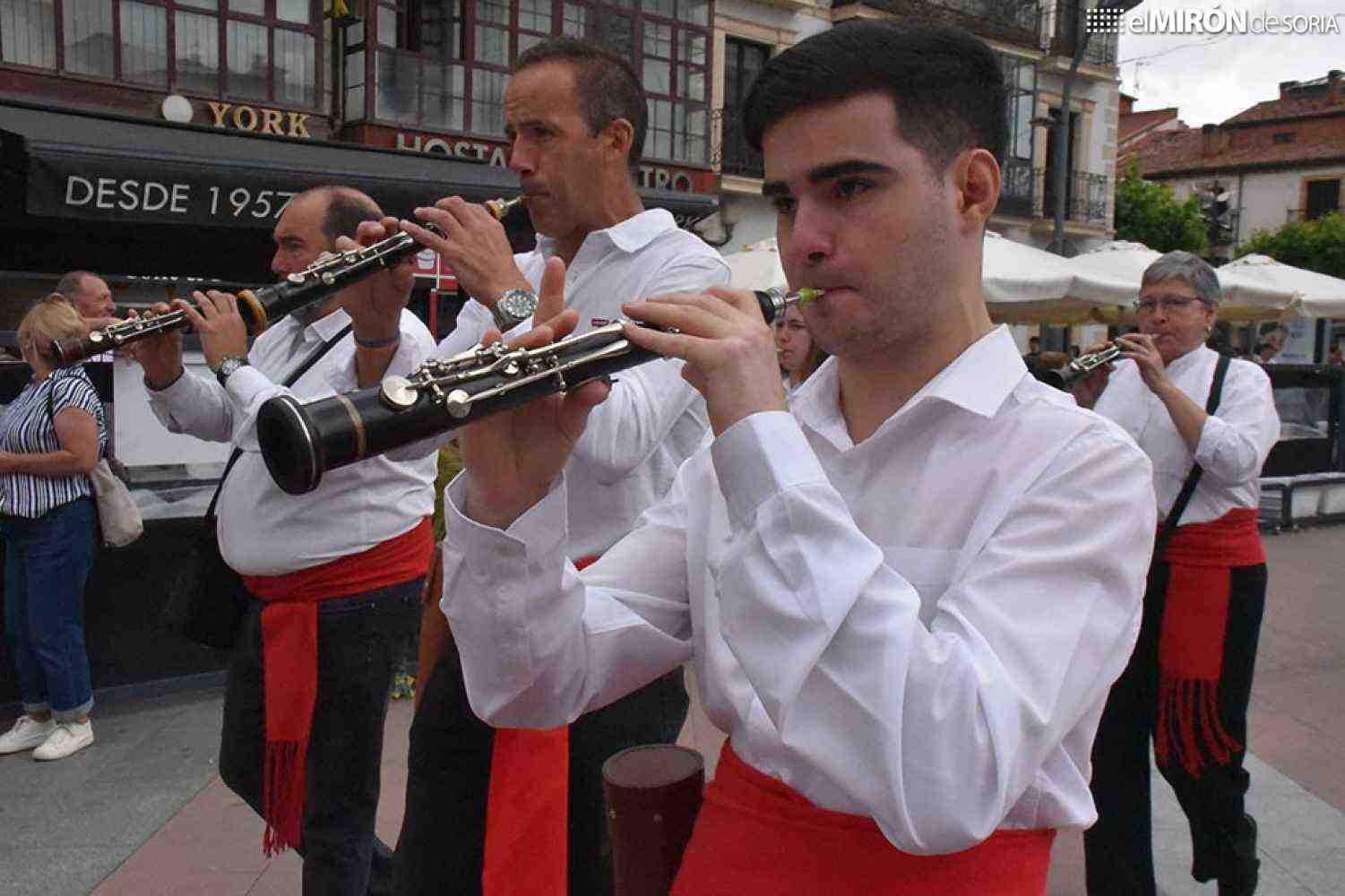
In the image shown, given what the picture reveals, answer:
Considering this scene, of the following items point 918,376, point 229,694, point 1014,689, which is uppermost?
point 918,376

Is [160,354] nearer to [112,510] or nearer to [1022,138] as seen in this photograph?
[112,510]

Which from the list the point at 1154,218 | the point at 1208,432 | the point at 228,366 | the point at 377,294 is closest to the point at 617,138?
the point at 377,294

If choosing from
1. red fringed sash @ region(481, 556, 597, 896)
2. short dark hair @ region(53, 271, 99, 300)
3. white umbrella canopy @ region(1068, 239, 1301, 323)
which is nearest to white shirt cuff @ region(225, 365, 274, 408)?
red fringed sash @ region(481, 556, 597, 896)

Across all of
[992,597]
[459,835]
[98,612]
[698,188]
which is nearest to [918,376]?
[992,597]

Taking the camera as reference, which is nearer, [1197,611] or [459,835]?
[459,835]

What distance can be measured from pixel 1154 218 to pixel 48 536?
33.4 metres

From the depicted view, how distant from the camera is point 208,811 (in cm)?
428

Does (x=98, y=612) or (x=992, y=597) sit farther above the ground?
(x=992, y=597)

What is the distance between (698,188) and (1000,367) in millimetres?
17577

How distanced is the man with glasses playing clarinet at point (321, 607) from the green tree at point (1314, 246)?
38.7 meters

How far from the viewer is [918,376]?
1456mm

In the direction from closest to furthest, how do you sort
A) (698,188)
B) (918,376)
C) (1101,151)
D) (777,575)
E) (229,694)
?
(777,575) < (918,376) < (229,694) < (698,188) < (1101,151)

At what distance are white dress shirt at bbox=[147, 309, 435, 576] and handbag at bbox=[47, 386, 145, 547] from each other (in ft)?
6.42

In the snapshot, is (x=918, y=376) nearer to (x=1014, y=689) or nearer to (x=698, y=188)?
(x=1014, y=689)
